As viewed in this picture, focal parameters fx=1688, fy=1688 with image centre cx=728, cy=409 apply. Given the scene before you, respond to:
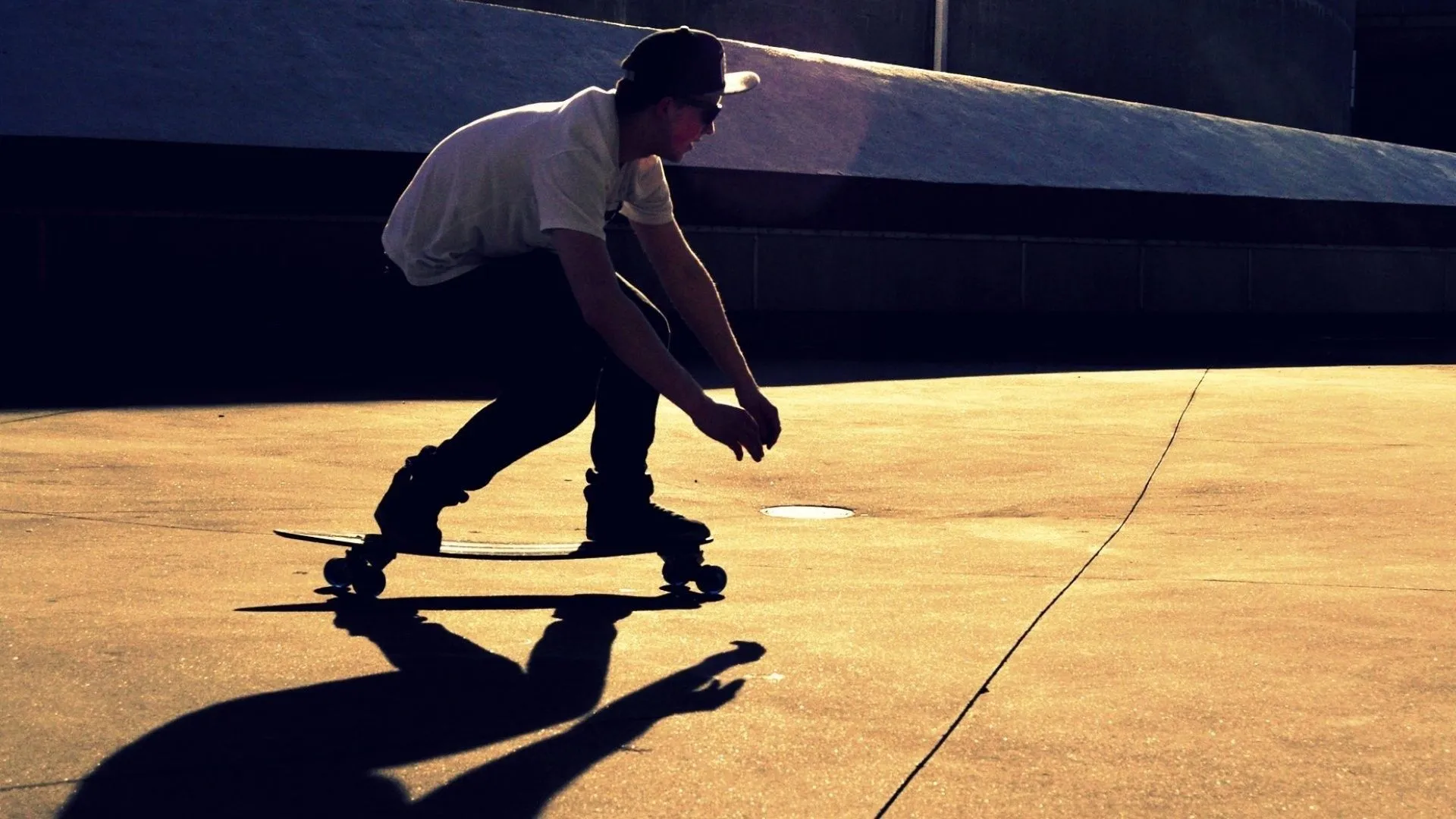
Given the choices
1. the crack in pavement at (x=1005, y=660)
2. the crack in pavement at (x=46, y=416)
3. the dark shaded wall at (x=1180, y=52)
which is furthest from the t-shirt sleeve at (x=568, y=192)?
the dark shaded wall at (x=1180, y=52)

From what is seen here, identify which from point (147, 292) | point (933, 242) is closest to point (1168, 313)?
point (933, 242)

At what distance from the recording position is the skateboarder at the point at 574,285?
160 inches

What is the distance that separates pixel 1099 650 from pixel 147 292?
370 inches

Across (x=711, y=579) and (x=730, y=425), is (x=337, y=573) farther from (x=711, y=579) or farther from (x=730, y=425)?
(x=730, y=425)

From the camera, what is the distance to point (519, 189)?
14.1 ft

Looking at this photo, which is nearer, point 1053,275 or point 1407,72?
point 1053,275

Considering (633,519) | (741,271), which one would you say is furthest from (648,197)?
(741,271)

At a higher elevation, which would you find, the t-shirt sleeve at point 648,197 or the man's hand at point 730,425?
the t-shirt sleeve at point 648,197

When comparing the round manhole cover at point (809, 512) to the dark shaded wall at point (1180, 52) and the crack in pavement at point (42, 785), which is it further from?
the dark shaded wall at point (1180, 52)

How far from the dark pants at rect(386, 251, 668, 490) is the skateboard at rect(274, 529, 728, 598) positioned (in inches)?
9.4

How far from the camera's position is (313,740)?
3.17 meters

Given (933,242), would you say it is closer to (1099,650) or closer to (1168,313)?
(1168,313)

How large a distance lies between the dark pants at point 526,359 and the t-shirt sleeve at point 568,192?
357mm

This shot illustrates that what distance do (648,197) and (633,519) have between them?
88 cm
